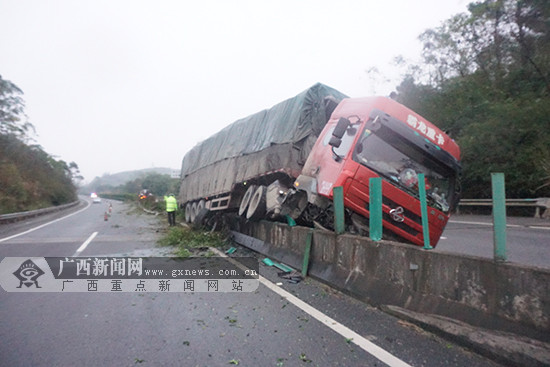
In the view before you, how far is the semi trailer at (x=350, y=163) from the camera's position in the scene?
5512 millimetres

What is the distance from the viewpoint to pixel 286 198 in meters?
6.75

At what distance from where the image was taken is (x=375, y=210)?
4.38 meters

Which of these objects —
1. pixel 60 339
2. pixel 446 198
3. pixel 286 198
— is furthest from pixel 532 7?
pixel 60 339

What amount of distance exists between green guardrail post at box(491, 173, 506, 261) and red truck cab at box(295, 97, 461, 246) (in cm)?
238

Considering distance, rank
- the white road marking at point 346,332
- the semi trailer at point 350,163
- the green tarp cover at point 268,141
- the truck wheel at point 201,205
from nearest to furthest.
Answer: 1. the white road marking at point 346,332
2. the semi trailer at point 350,163
3. the green tarp cover at point 268,141
4. the truck wheel at point 201,205

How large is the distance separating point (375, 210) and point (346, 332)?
65.9 inches

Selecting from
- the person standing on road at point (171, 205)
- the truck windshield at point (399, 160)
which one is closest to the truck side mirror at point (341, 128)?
the truck windshield at point (399, 160)

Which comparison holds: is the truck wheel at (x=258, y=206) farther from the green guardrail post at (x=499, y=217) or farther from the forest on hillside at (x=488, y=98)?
the forest on hillside at (x=488, y=98)

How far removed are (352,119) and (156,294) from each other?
438 centimetres

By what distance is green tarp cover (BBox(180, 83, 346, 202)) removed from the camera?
763 centimetres

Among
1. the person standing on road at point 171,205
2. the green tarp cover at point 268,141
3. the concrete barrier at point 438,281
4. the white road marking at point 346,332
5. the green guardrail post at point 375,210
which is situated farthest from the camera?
the person standing on road at point 171,205

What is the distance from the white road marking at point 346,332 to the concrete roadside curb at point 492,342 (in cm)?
61

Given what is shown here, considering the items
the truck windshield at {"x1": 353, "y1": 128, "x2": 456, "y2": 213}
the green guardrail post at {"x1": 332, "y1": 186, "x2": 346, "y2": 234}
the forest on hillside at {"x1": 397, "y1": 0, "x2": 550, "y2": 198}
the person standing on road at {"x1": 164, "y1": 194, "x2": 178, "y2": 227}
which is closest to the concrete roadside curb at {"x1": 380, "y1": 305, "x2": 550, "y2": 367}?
the green guardrail post at {"x1": 332, "y1": 186, "x2": 346, "y2": 234}

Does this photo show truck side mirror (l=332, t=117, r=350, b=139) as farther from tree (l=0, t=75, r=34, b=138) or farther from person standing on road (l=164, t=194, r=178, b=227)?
tree (l=0, t=75, r=34, b=138)
